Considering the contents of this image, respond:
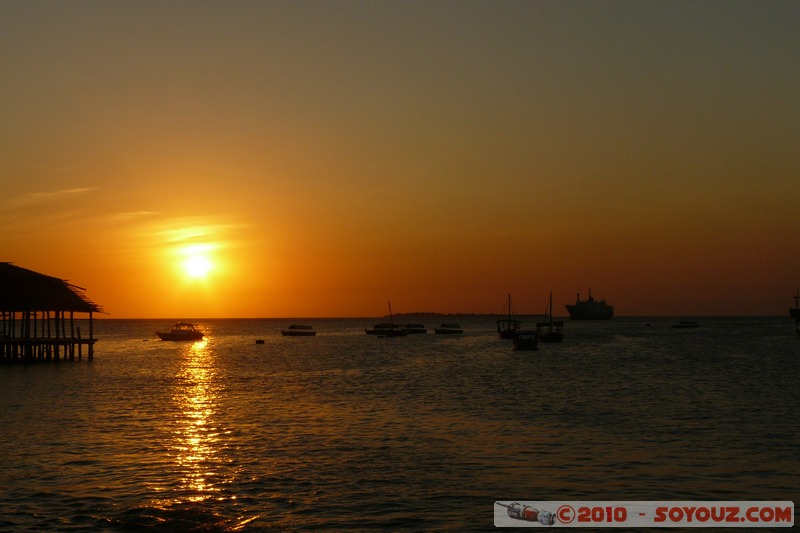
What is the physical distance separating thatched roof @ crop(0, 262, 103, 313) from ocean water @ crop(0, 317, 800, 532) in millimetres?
16086

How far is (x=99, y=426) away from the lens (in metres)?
30.8

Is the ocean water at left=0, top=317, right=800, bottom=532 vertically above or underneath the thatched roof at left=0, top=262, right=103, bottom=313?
underneath

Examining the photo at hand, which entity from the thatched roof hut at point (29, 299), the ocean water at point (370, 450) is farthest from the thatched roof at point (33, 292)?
the ocean water at point (370, 450)

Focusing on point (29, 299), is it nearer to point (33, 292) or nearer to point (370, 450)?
point (33, 292)

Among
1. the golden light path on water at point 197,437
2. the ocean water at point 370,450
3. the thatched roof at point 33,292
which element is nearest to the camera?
the ocean water at point 370,450

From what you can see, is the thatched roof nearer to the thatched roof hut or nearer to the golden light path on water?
the thatched roof hut

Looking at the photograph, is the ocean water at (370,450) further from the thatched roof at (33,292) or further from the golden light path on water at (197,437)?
the thatched roof at (33,292)

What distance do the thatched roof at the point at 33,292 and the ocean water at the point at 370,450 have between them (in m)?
16.1

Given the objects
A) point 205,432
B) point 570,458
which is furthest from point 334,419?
point 570,458

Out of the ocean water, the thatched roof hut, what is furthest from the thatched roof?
the ocean water

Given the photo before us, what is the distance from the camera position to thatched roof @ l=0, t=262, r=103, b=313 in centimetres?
6375

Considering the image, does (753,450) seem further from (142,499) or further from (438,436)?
(142,499)

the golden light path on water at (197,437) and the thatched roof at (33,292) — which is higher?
the thatched roof at (33,292)

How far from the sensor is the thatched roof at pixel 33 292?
209 feet
